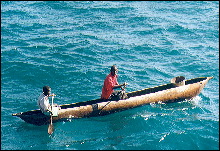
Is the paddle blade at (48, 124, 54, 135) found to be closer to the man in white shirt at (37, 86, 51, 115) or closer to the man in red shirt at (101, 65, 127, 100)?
the man in white shirt at (37, 86, 51, 115)

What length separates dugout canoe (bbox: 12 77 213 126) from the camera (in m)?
13.4

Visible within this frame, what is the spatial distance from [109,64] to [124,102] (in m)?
4.58

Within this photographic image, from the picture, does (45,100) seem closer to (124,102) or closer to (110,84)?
(110,84)

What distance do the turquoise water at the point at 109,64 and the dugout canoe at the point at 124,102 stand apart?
0.31m

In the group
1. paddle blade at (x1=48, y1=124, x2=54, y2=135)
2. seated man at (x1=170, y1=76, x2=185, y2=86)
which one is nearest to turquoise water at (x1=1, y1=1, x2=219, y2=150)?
paddle blade at (x1=48, y1=124, x2=54, y2=135)

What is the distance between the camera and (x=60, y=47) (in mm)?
20047

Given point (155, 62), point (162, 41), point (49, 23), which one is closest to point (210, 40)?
point (162, 41)

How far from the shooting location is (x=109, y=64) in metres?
18.4

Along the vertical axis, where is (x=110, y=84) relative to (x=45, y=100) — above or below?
above

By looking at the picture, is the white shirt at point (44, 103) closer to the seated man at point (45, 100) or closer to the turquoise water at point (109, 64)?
the seated man at point (45, 100)

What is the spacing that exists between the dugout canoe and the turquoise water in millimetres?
314

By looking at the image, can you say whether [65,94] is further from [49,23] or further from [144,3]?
[144,3]

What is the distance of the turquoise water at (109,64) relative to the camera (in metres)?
12.9

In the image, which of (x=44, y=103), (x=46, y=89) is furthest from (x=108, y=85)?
(x=44, y=103)
